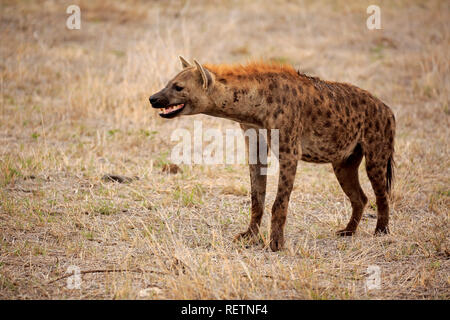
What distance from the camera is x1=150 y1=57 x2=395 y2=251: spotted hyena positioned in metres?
4.23

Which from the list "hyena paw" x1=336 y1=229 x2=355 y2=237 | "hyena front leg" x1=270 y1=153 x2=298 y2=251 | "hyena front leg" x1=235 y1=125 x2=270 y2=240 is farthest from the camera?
"hyena paw" x1=336 y1=229 x2=355 y2=237

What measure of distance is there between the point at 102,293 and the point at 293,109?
1.95 m

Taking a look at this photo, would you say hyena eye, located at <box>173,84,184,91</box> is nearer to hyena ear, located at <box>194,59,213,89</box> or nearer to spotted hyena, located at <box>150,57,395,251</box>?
spotted hyena, located at <box>150,57,395,251</box>

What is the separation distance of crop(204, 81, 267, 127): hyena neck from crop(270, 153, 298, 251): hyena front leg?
1.17ft

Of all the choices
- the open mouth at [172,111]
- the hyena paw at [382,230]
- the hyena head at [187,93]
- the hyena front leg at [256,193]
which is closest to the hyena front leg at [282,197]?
the hyena front leg at [256,193]

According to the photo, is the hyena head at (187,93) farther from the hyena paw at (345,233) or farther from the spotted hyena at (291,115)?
the hyena paw at (345,233)

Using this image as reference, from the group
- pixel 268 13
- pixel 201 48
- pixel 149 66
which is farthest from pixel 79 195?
pixel 268 13

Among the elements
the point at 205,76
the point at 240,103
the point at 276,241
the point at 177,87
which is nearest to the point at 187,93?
the point at 177,87

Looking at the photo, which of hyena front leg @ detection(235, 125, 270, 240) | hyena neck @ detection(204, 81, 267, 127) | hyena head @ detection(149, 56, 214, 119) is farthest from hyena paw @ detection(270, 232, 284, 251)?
hyena head @ detection(149, 56, 214, 119)

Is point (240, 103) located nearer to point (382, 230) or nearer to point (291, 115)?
point (291, 115)

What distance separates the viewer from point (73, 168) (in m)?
6.16

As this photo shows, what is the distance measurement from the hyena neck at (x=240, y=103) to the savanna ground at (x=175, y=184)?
0.98m

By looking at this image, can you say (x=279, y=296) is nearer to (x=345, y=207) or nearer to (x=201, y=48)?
(x=345, y=207)

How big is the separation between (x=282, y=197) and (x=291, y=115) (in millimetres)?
635
